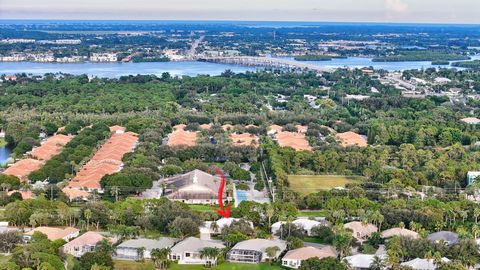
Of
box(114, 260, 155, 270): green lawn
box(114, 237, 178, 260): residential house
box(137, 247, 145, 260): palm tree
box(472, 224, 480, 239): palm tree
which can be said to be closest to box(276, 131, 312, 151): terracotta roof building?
box(472, 224, 480, 239): palm tree

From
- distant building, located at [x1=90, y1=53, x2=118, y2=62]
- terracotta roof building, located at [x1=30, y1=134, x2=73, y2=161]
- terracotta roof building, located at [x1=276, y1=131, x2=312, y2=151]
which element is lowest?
distant building, located at [x1=90, y1=53, x2=118, y2=62]

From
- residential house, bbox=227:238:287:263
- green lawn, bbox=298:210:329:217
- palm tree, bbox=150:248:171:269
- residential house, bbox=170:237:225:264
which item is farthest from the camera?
green lawn, bbox=298:210:329:217

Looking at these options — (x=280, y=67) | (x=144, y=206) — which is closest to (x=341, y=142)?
(x=144, y=206)

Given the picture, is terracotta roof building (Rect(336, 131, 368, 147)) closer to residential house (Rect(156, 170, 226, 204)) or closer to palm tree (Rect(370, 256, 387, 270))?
residential house (Rect(156, 170, 226, 204))

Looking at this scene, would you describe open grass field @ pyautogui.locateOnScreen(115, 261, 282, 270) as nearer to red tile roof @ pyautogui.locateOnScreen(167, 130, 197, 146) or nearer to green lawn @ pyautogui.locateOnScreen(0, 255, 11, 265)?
green lawn @ pyautogui.locateOnScreen(0, 255, 11, 265)

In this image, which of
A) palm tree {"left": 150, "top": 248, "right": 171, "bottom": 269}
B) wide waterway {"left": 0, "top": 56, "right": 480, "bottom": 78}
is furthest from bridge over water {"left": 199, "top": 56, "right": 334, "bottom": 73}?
palm tree {"left": 150, "top": 248, "right": 171, "bottom": 269}

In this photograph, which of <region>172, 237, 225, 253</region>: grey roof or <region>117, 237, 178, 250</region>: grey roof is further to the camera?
<region>117, 237, 178, 250</region>: grey roof

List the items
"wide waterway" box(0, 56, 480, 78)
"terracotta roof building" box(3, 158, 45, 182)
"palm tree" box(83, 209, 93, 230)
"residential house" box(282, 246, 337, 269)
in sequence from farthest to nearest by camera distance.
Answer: "wide waterway" box(0, 56, 480, 78), "terracotta roof building" box(3, 158, 45, 182), "palm tree" box(83, 209, 93, 230), "residential house" box(282, 246, 337, 269)

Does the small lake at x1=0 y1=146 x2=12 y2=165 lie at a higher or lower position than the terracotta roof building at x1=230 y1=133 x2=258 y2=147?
lower
